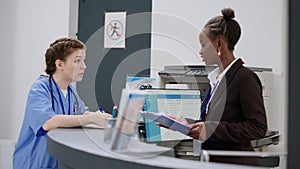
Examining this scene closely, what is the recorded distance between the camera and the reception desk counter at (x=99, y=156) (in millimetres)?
1071

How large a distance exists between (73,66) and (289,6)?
137 centimetres

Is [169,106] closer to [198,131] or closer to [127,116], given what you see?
[198,131]

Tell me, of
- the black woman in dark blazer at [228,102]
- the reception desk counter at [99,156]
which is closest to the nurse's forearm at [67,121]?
the reception desk counter at [99,156]

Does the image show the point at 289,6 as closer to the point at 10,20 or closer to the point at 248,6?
the point at 248,6

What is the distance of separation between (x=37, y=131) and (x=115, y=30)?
7.44 feet

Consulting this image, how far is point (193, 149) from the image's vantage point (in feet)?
5.37

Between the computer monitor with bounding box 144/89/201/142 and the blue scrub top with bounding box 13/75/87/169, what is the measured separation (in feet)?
→ 1.60

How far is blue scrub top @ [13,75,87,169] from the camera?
6.32 ft

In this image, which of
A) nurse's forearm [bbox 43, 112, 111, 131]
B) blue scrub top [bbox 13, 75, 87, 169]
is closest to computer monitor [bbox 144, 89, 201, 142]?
nurse's forearm [bbox 43, 112, 111, 131]

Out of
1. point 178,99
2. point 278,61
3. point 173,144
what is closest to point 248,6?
point 278,61

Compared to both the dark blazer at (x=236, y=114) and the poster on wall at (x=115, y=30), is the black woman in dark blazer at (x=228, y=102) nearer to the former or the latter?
the dark blazer at (x=236, y=114)

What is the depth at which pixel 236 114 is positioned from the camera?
1.62 metres

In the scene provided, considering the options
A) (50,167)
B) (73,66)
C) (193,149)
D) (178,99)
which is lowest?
(50,167)

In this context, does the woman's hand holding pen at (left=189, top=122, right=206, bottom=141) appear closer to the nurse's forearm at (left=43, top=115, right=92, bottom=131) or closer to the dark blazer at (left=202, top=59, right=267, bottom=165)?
the dark blazer at (left=202, top=59, right=267, bottom=165)
